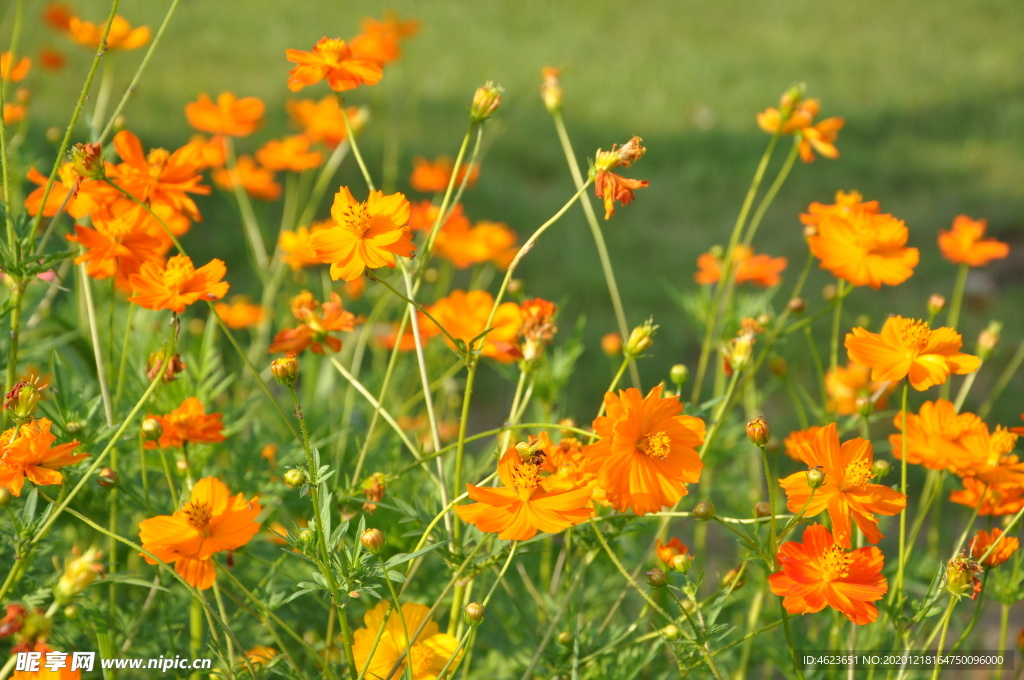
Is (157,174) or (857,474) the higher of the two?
(157,174)

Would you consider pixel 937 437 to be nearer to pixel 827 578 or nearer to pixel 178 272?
pixel 827 578

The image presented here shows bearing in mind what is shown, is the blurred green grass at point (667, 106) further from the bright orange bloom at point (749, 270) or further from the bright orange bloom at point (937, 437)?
the bright orange bloom at point (937, 437)

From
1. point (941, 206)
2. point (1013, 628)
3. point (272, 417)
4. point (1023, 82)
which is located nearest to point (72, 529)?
point (272, 417)

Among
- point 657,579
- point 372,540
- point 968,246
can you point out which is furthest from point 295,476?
point 968,246

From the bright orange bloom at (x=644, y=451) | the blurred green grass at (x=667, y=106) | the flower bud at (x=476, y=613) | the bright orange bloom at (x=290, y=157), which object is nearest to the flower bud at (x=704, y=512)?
the bright orange bloom at (x=644, y=451)

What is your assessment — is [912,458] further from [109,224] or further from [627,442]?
[109,224]

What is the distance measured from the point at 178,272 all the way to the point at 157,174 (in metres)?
0.19

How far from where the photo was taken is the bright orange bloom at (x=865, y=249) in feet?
3.25

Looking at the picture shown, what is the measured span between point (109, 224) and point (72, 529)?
1.46 feet

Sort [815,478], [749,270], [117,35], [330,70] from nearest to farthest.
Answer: [815,478] → [330,70] → [117,35] → [749,270]

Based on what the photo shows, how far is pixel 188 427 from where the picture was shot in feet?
2.86

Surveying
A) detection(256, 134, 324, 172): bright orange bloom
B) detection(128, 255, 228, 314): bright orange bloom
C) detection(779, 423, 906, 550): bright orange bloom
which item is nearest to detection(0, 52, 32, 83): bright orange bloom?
detection(128, 255, 228, 314): bright orange bloom

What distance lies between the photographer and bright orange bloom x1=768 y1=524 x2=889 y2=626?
710 millimetres

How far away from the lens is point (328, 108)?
168 centimetres
